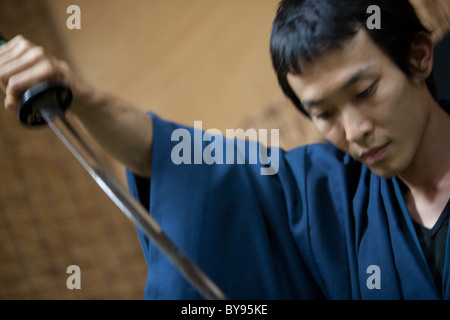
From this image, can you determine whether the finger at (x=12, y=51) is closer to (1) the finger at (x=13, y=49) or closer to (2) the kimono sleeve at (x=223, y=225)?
(1) the finger at (x=13, y=49)

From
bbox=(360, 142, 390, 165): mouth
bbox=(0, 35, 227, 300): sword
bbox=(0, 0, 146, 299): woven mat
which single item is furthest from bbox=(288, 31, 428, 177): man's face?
bbox=(0, 0, 146, 299): woven mat

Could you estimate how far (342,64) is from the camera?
65 centimetres

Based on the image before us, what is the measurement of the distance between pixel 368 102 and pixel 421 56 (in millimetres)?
135

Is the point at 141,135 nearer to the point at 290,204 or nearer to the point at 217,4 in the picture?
the point at 290,204

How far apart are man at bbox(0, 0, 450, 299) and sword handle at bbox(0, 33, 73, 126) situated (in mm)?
26

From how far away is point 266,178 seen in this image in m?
0.79

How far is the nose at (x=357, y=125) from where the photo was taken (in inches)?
25.2

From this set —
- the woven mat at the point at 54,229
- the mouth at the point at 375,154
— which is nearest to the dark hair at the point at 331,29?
the mouth at the point at 375,154

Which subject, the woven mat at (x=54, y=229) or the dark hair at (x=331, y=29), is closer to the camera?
the dark hair at (x=331, y=29)

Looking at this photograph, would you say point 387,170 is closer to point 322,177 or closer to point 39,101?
point 322,177

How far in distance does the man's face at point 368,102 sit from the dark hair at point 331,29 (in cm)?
1

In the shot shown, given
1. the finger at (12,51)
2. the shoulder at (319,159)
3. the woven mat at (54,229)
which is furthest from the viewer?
the woven mat at (54,229)

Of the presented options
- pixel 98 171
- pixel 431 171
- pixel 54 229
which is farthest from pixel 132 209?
pixel 54 229
